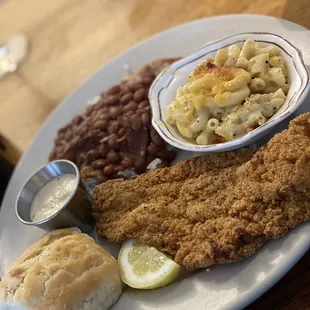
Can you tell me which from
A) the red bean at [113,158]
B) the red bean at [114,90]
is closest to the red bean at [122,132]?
the red bean at [113,158]

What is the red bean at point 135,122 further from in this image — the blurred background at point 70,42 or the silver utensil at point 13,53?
the silver utensil at point 13,53

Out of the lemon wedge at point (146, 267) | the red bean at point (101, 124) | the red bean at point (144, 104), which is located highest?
the red bean at point (101, 124)

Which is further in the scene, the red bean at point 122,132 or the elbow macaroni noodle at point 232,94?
the red bean at point 122,132

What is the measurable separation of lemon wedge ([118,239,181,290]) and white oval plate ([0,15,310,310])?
0.08m

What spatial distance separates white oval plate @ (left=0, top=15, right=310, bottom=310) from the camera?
2.17 metres

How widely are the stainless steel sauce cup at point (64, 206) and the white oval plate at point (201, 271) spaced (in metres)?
0.20

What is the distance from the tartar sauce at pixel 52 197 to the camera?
2.98 meters

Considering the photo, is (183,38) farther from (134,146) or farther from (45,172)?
(45,172)

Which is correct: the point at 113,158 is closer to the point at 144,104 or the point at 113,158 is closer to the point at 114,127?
the point at 114,127

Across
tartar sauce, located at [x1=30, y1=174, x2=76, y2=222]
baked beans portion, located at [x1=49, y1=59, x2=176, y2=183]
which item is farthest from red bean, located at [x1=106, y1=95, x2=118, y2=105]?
tartar sauce, located at [x1=30, y1=174, x2=76, y2=222]

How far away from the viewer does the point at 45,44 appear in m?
4.75

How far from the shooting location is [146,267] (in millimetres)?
2463

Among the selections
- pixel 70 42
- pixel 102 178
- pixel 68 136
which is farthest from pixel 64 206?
pixel 70 42

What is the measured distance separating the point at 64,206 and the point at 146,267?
64 centimetres
